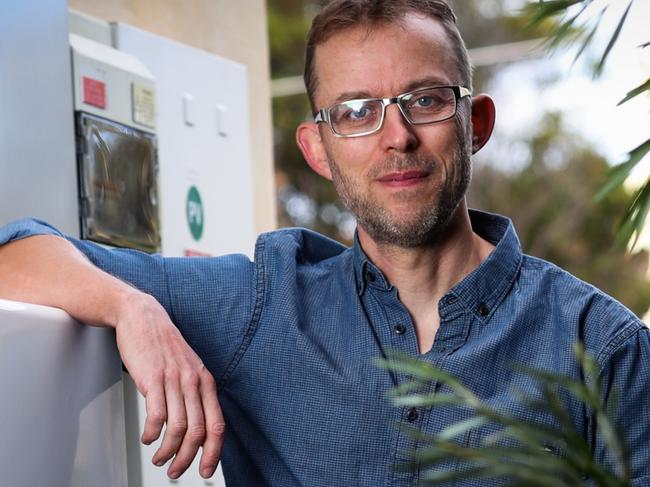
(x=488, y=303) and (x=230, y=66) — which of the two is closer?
(x=488, y=303)

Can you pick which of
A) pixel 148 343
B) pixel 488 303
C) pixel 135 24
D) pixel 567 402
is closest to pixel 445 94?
pixel 488 303

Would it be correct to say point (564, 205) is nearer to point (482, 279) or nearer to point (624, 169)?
point (482, 279)

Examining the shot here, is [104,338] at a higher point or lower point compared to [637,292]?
higher

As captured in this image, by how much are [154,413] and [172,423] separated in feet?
0.07

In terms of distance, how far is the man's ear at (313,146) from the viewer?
1.87 meters

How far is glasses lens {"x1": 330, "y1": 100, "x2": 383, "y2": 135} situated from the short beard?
6 centimetres

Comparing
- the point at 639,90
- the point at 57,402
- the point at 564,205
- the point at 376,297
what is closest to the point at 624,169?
the point at 639,90

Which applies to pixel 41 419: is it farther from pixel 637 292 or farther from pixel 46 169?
pixel 637 292

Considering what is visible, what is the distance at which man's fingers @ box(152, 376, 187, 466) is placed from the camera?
127 centimetres

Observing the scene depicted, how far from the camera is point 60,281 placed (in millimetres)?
1456

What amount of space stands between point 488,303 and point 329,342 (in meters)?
0.23

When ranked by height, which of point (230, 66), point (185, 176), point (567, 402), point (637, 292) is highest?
point (230, 66)

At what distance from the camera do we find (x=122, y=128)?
2463 mm

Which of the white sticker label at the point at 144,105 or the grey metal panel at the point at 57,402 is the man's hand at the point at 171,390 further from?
the white sticker label at the point at 144,105
